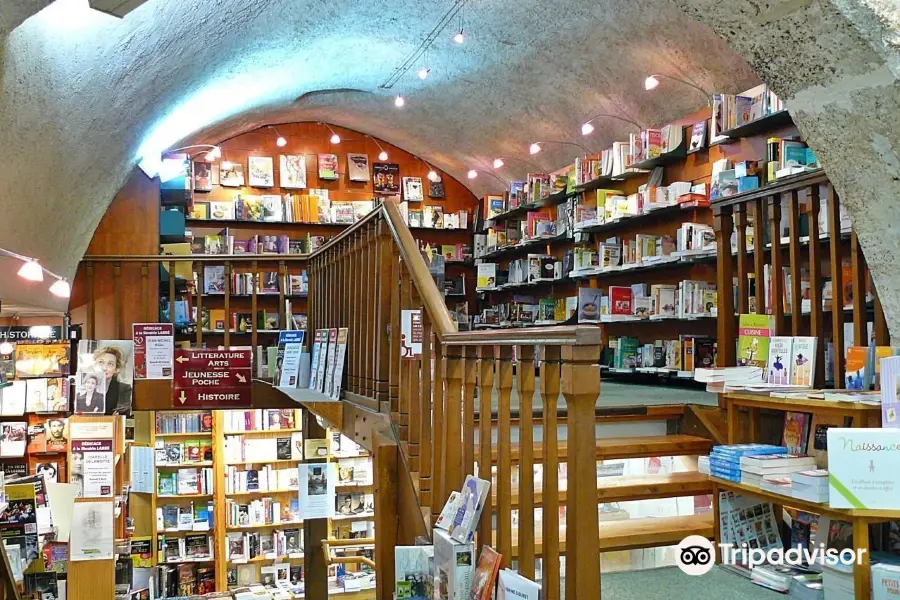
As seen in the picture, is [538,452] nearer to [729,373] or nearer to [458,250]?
[729,373]

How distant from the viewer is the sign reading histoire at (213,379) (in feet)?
17.2

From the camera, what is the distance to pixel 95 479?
546 cm

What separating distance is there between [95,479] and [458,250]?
19.2 feet

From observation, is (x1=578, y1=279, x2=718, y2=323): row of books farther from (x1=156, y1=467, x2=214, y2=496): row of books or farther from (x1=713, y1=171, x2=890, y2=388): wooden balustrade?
(x1=156, y1=467, x2=214, y2=496): row of books

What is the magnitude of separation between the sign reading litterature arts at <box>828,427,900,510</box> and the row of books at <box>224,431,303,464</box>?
21.0ft

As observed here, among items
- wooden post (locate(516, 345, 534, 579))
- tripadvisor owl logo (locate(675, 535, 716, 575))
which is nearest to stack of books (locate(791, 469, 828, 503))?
tripadvisor owl logo (locate(675, 535, 716, 575))

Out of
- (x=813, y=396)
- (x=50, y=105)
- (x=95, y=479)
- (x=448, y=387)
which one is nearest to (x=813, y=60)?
(x=813, y=396)

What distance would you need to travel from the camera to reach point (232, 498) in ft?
27.1

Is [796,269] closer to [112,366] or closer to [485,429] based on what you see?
[485,429]

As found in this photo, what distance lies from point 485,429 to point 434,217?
800cm

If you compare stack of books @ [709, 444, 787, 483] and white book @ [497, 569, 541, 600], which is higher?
stack of books @ [709, 444, 787, 483]

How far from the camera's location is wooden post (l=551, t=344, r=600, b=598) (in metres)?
1.92

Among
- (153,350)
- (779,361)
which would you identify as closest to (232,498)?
(153,350)

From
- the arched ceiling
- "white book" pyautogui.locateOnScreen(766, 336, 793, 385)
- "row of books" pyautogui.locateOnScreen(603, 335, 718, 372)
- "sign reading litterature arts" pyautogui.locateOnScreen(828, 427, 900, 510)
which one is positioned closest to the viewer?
"sign reading litterature arts" pyautogui.locateOnScreen(828, 427, 900, 510)
